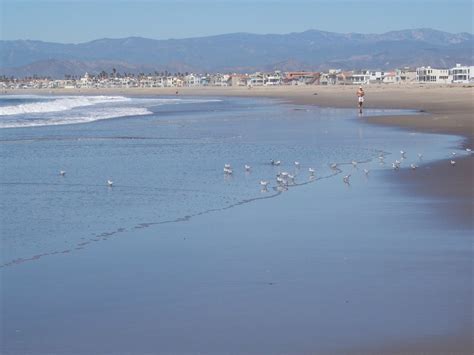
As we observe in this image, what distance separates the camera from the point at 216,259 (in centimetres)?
813

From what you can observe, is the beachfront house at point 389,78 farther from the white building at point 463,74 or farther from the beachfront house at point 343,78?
the white building at point 463,74

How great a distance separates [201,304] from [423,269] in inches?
82.8

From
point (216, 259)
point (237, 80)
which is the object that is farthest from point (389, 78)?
point (216, 259)

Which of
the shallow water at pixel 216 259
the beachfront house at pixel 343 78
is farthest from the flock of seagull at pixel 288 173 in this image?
the beachfront house at pixel 343 78

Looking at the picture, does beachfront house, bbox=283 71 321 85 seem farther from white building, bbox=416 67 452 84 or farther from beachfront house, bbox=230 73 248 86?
white building, bbox=416 67 452 84

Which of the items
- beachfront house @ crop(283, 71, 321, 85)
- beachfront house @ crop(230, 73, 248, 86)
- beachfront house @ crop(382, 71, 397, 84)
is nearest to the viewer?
beachfront house @ crop(382, 71, 397, 84)

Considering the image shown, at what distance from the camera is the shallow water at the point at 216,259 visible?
19.7 feet

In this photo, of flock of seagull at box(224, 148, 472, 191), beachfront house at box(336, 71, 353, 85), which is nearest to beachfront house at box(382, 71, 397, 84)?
beachfront house at box(336, 71, 353, 85)

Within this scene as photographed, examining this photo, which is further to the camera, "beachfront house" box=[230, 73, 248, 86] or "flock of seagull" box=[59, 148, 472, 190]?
"beachfront house" box=[230, 73, 248, 86]

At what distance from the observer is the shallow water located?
6012mm

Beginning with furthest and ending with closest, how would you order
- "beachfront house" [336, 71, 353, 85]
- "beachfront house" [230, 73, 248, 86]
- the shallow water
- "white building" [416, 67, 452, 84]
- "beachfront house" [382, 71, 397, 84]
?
"beachfront house" [230, 73, 248, 86] → "beachfront house" [336, 71, 353, 85] → "beachfront house" [382, 71, 397, 84] → "white building" [416, 67, 452, 84] → the shallow water

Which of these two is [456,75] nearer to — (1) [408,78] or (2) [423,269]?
(1) [408,78]

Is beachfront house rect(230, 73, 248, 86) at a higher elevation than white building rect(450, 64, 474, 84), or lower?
lower

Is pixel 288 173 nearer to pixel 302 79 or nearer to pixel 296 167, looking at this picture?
pixel 296 167
